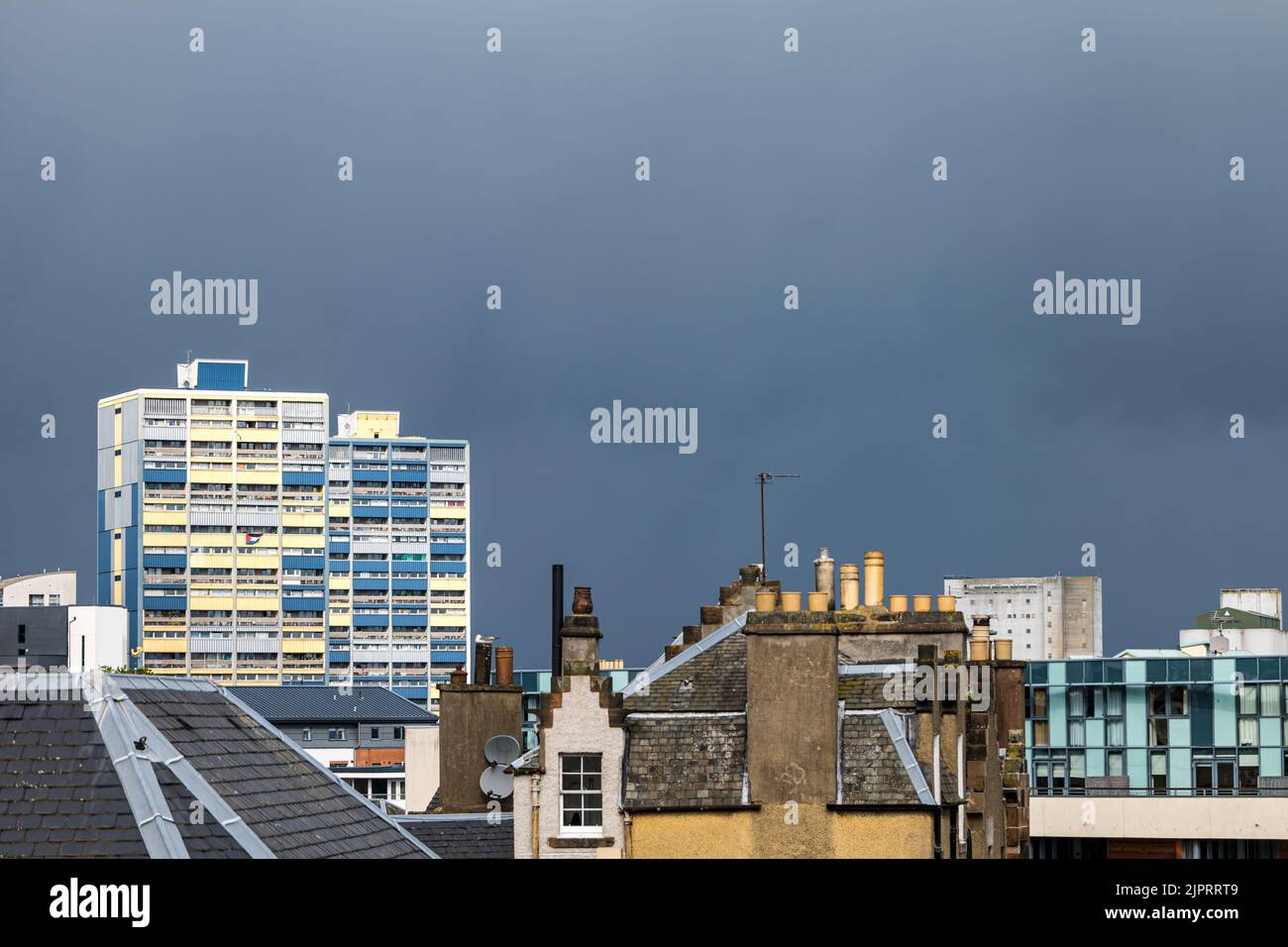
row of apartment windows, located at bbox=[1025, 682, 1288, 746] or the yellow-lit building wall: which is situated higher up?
the yellow-lit building wall

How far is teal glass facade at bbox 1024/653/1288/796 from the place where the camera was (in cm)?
10755

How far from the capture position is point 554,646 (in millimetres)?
50281

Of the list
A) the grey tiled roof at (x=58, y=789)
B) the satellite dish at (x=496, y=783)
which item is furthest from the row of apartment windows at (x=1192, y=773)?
the grey tiled roof at (x=58, y=789)

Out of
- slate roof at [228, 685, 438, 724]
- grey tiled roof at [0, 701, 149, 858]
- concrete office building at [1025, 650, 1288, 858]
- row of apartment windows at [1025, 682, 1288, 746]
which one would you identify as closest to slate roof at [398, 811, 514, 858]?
grey tiled roof at [0, 701, 149, 858]

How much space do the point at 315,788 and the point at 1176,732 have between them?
94.8m

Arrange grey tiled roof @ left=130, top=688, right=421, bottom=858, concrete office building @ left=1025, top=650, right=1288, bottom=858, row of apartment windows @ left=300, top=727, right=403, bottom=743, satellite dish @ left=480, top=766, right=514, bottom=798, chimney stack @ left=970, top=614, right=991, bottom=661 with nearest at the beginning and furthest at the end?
grey tiled roof @ left=130, top=688, right=421, bottom=858 < satellite dish @ left=480, top=766, right=514, bottom=798 < chimney stack @ left=970, top=614, right=991, bottom=661 < concrete office building @ left=1025, top=650, right=1288, bottom=858 < row of apartment windows @ left=300, top=727, right=403, bottom=743

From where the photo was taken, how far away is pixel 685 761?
31406mm

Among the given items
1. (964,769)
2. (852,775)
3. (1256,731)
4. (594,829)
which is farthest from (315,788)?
(1256,731)

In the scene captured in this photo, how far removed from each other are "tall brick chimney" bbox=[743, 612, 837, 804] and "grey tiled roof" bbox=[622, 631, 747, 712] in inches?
62.2

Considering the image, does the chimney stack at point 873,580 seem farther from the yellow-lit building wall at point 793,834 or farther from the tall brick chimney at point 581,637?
the yellow-lit building wall at point 793,834

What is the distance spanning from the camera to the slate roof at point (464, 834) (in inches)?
1339

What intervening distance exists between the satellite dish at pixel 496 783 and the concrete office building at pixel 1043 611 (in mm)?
137918

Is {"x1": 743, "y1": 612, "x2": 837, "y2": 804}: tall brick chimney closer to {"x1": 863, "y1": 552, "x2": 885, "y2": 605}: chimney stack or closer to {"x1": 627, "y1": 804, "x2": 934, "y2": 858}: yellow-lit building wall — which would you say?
{"x1": 627, "y1": 804, "x2": 934, "y2": 858}: yellow-lit building wall
